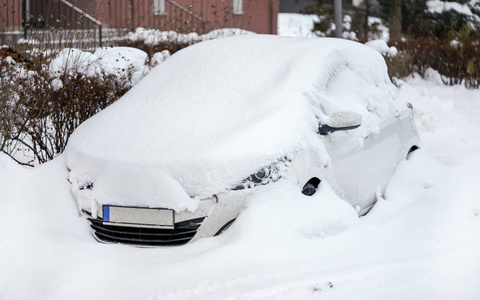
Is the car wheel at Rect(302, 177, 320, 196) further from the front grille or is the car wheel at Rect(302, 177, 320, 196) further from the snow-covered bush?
the snow-covered bush

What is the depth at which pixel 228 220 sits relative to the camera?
4855 mm

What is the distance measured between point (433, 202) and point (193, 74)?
2.25 metres

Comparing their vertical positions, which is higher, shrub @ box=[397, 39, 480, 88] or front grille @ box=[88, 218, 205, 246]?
shrub @ box=[397, 39, 480, 88]

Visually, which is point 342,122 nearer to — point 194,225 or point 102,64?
point 194,225

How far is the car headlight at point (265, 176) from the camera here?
15.9ft

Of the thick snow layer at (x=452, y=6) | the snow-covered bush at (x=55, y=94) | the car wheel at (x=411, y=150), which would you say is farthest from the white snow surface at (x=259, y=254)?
the thick snow layer at (x=452, y=6)

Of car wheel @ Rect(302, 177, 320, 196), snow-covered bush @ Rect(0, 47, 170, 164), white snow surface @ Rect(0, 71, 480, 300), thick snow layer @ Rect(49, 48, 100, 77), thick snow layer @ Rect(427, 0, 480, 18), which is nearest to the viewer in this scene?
white snow surface @ Rect(0, 71, 480, 300)

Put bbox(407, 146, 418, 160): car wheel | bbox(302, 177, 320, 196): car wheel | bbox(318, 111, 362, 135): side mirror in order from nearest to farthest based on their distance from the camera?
bbox(302, 177, 320, 196): car wheel < bbox(318, 111, 362, 135): side mirror < bbox(407, 146, 418, 160): car wheel

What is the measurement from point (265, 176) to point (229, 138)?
373 mm

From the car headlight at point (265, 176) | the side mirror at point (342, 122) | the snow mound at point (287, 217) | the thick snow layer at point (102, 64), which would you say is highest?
the thick snow layer at point (102, 64)

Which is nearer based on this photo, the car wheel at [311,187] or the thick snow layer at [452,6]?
the car wheel at [311,187]

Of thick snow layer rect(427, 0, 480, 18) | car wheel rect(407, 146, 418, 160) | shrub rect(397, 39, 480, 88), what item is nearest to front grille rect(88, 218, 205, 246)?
car wheel rect(407, 146, 418, 160)

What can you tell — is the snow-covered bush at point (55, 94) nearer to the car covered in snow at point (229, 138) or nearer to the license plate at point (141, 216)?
the car covered in snow at point (229, 138)

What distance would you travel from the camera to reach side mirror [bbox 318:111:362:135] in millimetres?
5359
